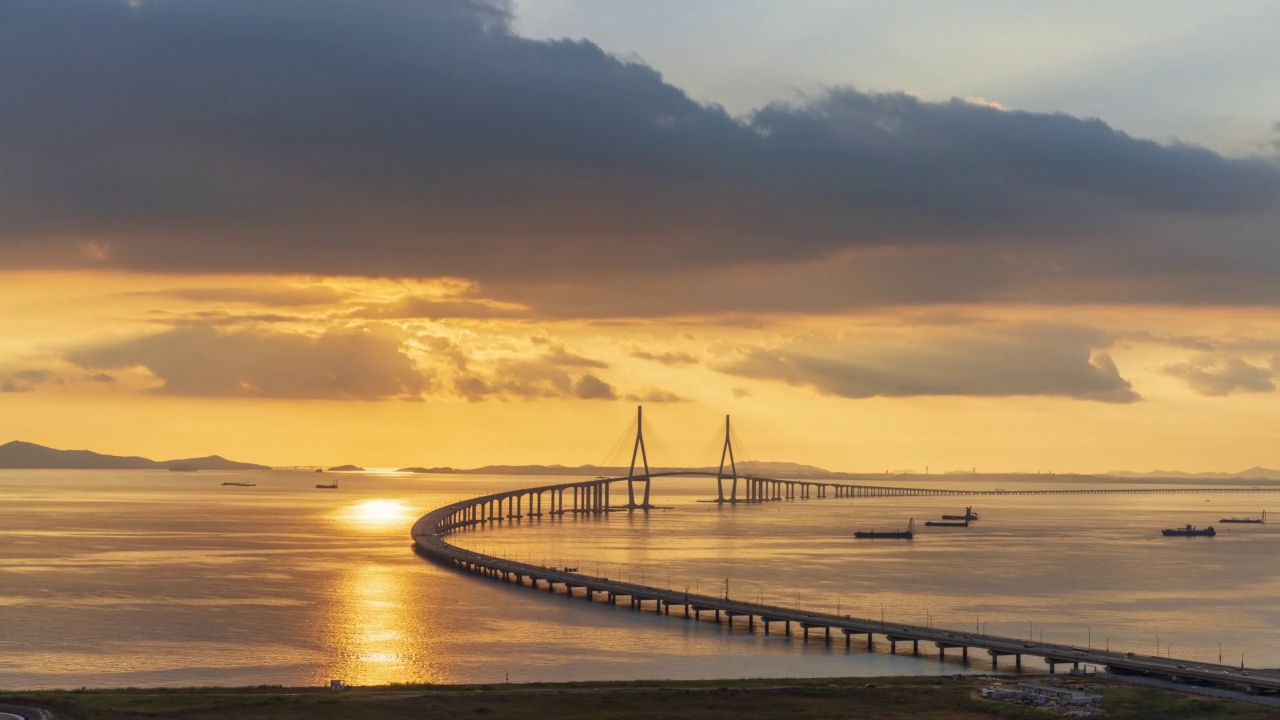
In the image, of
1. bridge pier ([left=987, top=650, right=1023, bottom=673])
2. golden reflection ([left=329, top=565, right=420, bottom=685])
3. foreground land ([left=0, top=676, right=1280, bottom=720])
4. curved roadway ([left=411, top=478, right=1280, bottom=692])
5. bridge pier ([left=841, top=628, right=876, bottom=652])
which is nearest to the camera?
foreground land ([left=0, top=676, right=1280, bottom=720])

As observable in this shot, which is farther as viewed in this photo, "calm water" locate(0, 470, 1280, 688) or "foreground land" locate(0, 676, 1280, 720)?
"calm water" locate(0, 470, 1280, 688)

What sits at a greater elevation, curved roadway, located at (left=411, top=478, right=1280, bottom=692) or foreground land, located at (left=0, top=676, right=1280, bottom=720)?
curved roadway, located at (left=411, top=478, right=1280, bottom=692)

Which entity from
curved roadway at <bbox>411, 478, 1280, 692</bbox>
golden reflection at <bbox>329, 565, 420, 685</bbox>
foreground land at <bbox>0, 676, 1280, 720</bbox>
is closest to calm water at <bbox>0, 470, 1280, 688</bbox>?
golden reflection at <bbox>329, 565, 420, 685</bbox>

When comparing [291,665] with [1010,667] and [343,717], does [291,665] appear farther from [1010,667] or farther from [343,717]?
[1010,667]

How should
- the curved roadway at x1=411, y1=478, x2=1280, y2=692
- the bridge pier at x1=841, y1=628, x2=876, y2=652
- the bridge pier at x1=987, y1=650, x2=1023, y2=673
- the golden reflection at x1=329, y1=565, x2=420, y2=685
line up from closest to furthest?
the curved roadway at x1=411, y1=478, x2=1280, y2=692
the golden reflection at x1=329, y1=565, x2=420, y2=685
the bridge pier at x1=987, y1=650, x2=1023, y2=673
the bridge pier at x1=841, y1=628, x2=876, y2=652

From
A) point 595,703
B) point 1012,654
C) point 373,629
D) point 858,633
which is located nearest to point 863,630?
point 858,633

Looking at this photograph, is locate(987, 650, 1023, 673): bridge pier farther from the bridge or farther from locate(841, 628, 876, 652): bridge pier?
locate(841, 628, 876, 652): bridge pier

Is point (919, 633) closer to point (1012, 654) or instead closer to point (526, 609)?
point (1012, 654)

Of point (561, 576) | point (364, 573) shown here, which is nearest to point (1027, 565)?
point (561, 576)
